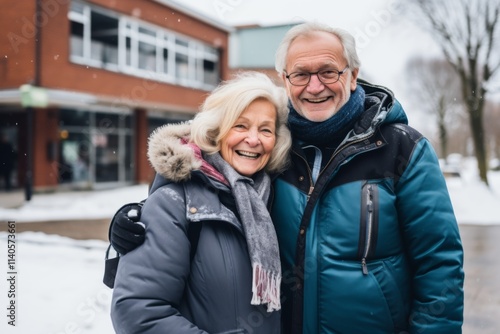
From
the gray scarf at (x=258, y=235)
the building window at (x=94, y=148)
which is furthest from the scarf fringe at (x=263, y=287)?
the building window at (x=94, y=148)

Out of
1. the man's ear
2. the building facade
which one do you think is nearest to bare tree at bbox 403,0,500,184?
the building facade

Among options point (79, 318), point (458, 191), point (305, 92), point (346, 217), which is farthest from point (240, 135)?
point (458, 191)

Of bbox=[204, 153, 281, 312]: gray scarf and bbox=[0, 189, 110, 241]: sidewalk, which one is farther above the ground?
bbox=[204, 153, 281, 312]: gray scarf

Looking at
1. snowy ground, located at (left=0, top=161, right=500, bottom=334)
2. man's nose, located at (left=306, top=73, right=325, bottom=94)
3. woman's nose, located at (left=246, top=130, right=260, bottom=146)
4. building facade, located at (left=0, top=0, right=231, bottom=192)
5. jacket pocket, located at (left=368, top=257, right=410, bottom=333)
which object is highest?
building facade, located at (left=0, top=0, right=231, bottom=192)

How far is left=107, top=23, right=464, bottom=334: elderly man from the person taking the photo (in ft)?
6.11

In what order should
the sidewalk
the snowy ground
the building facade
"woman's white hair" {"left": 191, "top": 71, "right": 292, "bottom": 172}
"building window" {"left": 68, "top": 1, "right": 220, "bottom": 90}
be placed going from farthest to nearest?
"building window" {"left": 68, "top": 1, "right": 220, "bottom": 90}
the building facade
the sidewalk
the snowy ground
"woman's white hair" {"left": 191, "top": 71, "right": 292, "bottom": 172}

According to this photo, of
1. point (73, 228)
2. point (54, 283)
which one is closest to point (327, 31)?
point (54, 283)

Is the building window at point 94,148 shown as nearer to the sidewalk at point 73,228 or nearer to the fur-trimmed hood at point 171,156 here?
the sidewalk at point 73,228

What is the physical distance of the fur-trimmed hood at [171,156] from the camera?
5.84 feet

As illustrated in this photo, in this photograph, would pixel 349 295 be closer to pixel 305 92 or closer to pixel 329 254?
pixel 329 254

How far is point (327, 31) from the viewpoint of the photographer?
206 cm

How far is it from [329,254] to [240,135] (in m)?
0.62

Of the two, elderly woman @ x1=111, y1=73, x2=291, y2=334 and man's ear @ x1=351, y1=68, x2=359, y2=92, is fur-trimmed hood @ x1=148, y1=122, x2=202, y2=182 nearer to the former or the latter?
elderly woman @ x1=111, y1=73, x2=291, y2=334

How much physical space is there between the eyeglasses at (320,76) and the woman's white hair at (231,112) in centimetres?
10
